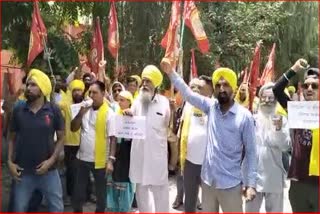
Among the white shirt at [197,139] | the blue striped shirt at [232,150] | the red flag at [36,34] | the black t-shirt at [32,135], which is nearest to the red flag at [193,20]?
the red flag at [36,34]

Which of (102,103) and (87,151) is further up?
(102,103)

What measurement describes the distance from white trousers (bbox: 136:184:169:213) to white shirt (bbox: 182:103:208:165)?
50 cm

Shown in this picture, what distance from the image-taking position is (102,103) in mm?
6160

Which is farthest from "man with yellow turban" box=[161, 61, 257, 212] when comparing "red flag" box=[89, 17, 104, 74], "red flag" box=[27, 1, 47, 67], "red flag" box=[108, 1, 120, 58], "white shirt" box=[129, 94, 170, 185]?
"red flag" box=[89, 17, 104, 74]

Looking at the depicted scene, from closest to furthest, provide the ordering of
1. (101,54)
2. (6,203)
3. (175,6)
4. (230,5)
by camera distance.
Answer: (6,203) < (175,6) < (101,54) < (230,5)

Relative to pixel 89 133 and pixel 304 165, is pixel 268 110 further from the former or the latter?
pixel 89 133

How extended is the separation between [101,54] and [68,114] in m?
3.15

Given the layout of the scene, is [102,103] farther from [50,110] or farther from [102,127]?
[50,110]

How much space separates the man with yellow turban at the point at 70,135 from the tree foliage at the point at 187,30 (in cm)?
150

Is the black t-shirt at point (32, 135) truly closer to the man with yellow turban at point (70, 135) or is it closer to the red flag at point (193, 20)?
the man with yellow turban at point (70, 135)

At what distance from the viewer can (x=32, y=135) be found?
5.03m

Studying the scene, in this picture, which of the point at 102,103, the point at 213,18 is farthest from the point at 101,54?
the point at 213,18

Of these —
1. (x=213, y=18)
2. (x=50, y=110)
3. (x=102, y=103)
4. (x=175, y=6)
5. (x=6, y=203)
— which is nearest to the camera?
(x=50, y=110)

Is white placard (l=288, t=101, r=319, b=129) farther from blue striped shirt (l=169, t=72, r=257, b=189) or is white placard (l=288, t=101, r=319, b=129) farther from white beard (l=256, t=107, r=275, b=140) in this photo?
white beard (l=256, t=107, r=275, b=140)
